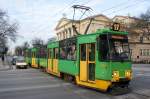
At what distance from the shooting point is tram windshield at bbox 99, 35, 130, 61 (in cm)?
1507

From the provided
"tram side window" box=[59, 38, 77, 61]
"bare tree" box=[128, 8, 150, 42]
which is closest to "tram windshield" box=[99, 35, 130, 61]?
Answer: "tram side window" box=[59, 38, 77, 61]

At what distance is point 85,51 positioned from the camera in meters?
17.2

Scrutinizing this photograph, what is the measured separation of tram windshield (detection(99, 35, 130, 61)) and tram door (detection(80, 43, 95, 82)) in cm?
100

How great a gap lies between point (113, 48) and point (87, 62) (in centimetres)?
210

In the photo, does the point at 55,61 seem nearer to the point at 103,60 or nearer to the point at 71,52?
the point at 71,52

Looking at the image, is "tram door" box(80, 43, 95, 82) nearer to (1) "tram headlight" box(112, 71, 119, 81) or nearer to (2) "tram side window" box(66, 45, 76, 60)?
(2) "tram side window" box(66, 45, 76, 60)

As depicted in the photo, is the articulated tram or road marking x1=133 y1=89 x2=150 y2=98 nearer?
road marking x1=133 y1=89 x2=150 y2=98

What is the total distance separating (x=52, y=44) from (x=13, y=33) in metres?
39.6

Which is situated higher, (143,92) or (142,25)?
(142,25)

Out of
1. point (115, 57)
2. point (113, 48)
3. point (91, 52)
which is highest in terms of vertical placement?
point (113, 48)

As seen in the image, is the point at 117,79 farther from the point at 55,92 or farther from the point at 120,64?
the point at 55,92

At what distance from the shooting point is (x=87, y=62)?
16766 millimetres

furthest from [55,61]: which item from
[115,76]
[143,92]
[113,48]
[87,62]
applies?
[143,92]

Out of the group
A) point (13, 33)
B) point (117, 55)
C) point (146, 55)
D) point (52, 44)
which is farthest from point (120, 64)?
point (146, 55)
